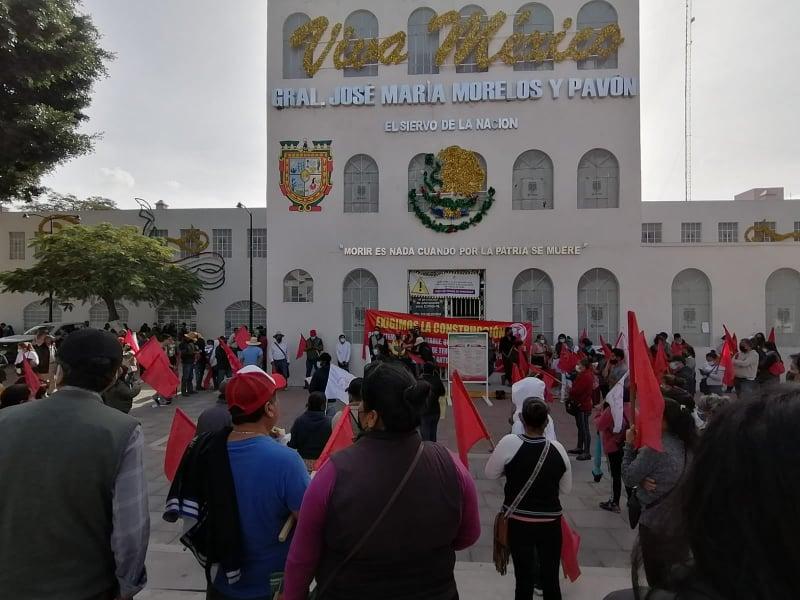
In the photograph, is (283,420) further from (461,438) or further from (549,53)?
(549,53)

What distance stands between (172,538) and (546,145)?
1555cm

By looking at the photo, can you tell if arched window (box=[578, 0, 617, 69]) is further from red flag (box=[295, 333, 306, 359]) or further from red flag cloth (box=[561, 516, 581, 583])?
red flag cloth (box=[561, 516, 581, 583])


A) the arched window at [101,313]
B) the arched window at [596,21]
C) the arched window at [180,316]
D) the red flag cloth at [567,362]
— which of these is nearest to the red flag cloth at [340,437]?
the red flag cloth at [567,362]

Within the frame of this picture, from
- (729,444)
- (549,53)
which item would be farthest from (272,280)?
(729,444)

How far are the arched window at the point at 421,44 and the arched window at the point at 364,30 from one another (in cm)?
122

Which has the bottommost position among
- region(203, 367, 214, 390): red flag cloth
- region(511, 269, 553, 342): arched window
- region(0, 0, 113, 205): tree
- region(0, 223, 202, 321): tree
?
region(203, 367, 214, 390): red flag cloth

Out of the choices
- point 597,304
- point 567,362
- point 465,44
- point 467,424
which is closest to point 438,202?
point 465,44

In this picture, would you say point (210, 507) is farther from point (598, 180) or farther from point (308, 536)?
Result: point (598, 180)

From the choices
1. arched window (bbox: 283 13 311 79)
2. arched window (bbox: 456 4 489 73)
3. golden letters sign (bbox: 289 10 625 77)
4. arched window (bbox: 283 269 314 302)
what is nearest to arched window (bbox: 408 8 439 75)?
golden letters sign (bbox: 289 10 625 77)

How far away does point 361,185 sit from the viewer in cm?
1739

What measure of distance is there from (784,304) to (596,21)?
1130 centimetres

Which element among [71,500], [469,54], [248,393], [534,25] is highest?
[534,25]

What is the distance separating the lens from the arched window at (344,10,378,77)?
17234mm

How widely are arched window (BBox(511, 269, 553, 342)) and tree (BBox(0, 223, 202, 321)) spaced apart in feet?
47.1
